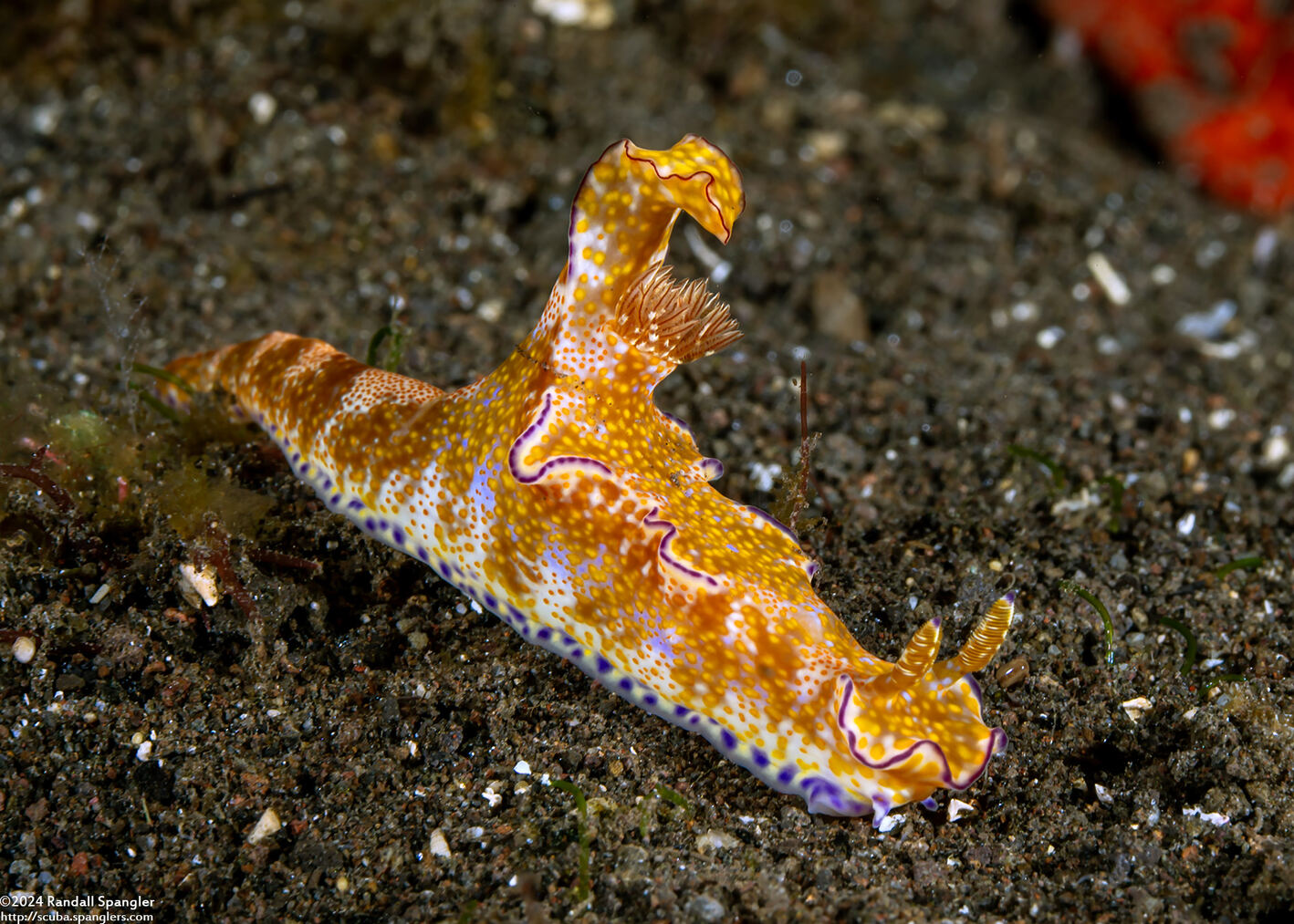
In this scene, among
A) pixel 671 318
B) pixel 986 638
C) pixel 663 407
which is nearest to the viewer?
pixel 986 638

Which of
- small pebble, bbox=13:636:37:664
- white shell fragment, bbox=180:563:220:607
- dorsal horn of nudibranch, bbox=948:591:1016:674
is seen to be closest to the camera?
dorsal horn of nudibranch, bbox=948:591:1016:674

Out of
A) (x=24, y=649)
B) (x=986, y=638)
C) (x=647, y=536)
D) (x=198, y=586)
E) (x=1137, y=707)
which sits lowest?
(x=24, y=649)

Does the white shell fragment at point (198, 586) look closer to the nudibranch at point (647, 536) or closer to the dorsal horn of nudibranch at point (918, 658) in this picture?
the nudibranch at point (647, 536)

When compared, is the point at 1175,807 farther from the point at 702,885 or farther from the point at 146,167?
the point at 146,167

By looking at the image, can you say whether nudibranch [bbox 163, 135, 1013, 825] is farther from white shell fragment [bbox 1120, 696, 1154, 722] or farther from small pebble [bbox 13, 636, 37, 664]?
small pebble [bbox 13, 636, 37, 664]

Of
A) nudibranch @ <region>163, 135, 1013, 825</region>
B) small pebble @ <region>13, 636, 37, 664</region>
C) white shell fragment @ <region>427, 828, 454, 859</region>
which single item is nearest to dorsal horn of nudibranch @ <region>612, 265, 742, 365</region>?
nudibranch @ <region>163, 135, 1013, 825</region>

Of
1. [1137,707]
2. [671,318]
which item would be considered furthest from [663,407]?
[1137,707]

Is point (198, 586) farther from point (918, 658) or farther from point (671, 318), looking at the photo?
point (918, 658)
